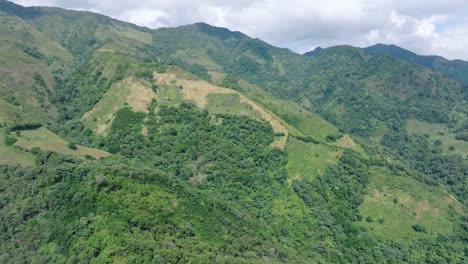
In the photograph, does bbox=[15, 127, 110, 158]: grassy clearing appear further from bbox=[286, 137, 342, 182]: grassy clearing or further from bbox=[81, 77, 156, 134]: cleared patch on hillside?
bbox=[286, 137, 342, 182]: grassy clearing

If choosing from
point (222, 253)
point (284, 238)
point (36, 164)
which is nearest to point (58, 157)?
Result: point (36, 164)

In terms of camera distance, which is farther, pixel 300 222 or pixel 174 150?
pixel 174 150

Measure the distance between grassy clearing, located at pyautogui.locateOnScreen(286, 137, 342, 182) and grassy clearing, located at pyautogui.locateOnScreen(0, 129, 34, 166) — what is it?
3333 inches

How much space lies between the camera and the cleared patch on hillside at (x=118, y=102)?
17912 centimetres

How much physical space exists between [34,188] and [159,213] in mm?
31516

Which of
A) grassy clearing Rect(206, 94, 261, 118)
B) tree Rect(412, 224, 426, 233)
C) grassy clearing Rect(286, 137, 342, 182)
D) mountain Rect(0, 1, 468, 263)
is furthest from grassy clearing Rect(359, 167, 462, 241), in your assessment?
grassy clearing Rect(206, 94, 261, 118)

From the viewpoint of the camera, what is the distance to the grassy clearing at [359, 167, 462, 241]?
150m

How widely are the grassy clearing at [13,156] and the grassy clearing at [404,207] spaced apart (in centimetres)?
10766

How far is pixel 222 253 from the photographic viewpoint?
96.8m

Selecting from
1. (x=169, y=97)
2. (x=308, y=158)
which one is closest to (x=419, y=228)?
(x=308, y=158)

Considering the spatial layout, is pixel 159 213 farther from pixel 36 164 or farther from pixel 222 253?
pixel 36 164

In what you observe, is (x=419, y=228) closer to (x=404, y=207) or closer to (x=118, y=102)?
(x=404, y=207)

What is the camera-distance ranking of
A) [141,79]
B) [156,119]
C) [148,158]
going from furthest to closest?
[141,79] < [156,119] < [148,158]

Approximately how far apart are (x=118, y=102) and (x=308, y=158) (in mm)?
82287
